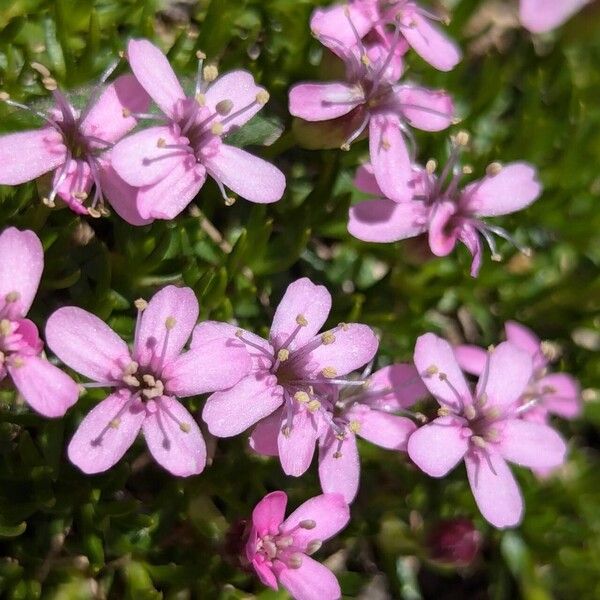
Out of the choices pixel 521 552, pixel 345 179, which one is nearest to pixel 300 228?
pixel 345 179

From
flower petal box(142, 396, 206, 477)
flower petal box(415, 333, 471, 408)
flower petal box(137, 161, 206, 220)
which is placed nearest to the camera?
flower petal box(142, 396, 206, 477)

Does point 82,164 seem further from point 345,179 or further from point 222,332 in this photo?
point 345,179

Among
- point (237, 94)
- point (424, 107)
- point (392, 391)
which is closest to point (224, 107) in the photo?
point (237, 94)

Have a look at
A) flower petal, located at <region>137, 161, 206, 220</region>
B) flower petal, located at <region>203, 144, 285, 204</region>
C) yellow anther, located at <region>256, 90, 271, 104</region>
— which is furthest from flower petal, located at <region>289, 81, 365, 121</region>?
flower petal, located at <region>137, 161, 206, 220</region>

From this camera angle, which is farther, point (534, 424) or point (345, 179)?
point (345, 179)

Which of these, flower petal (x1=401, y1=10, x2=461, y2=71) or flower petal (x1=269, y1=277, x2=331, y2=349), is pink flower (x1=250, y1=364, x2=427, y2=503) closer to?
flower petal (x1=269, y1=277, x2=331, y2=349)

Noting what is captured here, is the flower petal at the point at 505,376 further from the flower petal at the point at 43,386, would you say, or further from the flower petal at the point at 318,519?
the flower petal at the point at 43,386
